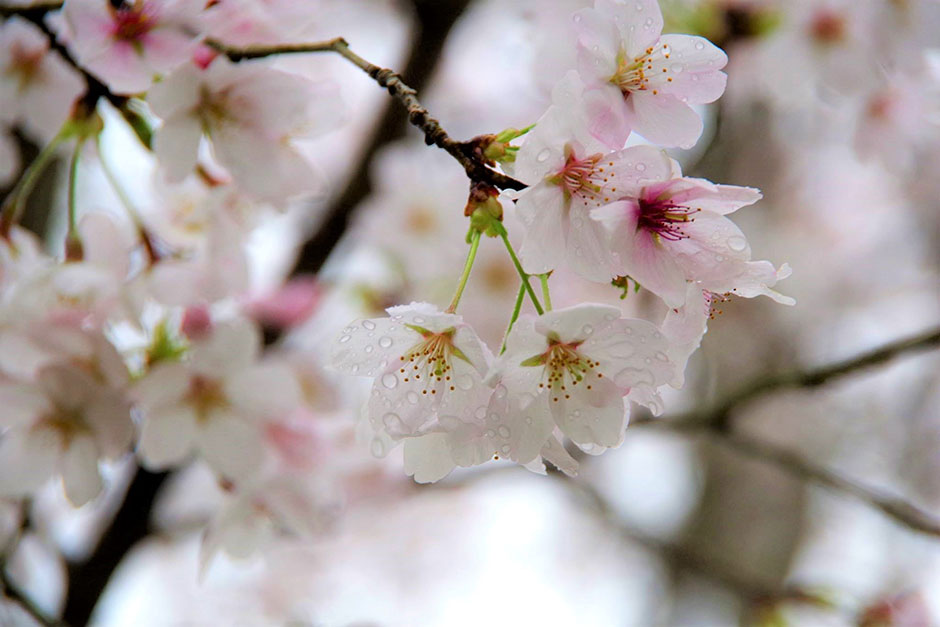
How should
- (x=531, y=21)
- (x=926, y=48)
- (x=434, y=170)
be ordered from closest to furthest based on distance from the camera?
(x=926, y=48) < (x=531, y=21) < (x=434, y=170)

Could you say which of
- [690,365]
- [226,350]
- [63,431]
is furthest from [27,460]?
[690,365]

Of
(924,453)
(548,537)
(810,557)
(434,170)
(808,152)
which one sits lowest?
(548,537)

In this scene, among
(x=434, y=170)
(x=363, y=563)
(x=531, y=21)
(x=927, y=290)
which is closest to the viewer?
(x=531, y=21)

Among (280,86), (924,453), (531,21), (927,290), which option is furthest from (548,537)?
(280,86)

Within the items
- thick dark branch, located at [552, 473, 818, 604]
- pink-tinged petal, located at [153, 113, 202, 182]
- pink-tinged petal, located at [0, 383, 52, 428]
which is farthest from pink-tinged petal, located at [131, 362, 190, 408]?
thick dark branch, located at [552, 473, 818, 604]

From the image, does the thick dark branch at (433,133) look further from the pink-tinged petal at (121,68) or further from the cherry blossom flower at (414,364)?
the pink-tinged petal at (121,68)

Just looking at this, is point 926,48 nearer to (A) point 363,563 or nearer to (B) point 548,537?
(A) point 363,563
